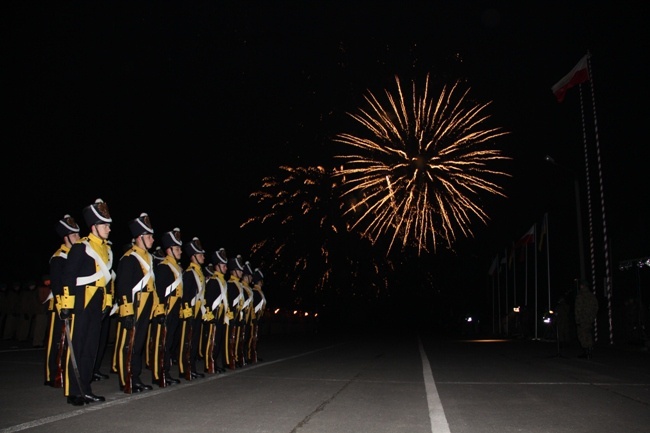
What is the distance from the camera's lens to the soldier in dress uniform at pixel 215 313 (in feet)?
38.1

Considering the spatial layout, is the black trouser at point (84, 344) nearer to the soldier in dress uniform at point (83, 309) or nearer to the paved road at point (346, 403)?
the soldier in dress uniform at point (83, 309)

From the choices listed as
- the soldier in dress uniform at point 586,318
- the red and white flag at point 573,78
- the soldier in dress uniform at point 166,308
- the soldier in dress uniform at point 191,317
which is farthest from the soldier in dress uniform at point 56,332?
the red and white flag at point 573,78

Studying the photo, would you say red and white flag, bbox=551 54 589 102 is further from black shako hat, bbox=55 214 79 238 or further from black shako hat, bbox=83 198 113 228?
black shako hat, bbox=83 198 113 228

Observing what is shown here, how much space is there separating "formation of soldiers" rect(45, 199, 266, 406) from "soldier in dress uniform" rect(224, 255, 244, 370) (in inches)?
0.7

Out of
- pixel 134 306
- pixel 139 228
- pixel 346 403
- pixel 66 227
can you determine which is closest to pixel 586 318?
pixel 346 403

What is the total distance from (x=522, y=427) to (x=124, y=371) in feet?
15.8

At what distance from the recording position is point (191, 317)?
35.4 feet

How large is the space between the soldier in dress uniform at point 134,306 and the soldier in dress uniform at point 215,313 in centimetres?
251

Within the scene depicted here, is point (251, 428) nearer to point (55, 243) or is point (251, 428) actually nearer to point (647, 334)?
point (647, 334)

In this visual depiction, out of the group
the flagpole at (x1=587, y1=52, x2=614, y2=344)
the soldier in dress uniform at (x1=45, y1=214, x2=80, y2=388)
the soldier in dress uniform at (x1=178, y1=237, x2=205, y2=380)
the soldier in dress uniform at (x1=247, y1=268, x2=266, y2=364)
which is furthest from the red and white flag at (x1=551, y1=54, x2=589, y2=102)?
the soldier in dress uniform at (x1=45, y1=214, x2=80, y2=388)

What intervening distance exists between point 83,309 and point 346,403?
3179 millimetres

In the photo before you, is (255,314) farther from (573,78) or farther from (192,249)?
(573,78)

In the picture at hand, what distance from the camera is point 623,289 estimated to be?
40438 mm

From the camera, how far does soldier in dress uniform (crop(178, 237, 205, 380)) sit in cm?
1053
